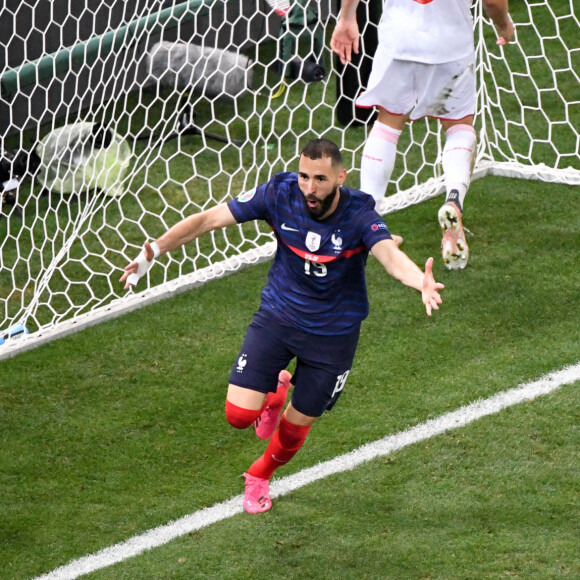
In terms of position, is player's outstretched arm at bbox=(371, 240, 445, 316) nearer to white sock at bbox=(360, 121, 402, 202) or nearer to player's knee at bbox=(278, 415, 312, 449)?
player's knee at bbox=(278, 415, 312, 449)

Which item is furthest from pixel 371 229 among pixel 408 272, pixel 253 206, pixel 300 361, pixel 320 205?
pixel 300 361

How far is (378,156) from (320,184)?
187cm

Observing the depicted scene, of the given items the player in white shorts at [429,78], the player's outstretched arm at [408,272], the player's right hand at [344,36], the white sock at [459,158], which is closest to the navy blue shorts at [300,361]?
the player's outstretched arm at [408,272]

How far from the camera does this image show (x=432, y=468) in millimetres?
4984

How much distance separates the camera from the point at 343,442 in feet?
17.2

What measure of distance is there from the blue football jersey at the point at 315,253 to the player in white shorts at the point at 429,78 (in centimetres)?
109

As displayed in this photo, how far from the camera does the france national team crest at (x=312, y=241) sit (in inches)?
174

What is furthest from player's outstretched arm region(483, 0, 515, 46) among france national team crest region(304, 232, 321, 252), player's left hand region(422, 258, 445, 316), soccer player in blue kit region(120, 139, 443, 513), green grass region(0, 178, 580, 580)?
player's left hand region(422, 258, 445, 316)

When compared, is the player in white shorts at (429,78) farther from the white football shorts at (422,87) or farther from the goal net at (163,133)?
the goal net at (163,133)

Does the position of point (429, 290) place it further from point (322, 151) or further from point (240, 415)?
point (240, 415)

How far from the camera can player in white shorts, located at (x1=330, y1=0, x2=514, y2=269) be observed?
568cm

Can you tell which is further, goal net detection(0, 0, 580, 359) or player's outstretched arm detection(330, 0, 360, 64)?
goal net detection(0, 0, 580, 359)

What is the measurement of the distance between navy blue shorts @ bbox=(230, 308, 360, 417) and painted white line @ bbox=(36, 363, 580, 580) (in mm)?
515

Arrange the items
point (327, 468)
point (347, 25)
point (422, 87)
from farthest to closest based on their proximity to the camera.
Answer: point (422, 87)
point (347, 25)
point (327, 468)
